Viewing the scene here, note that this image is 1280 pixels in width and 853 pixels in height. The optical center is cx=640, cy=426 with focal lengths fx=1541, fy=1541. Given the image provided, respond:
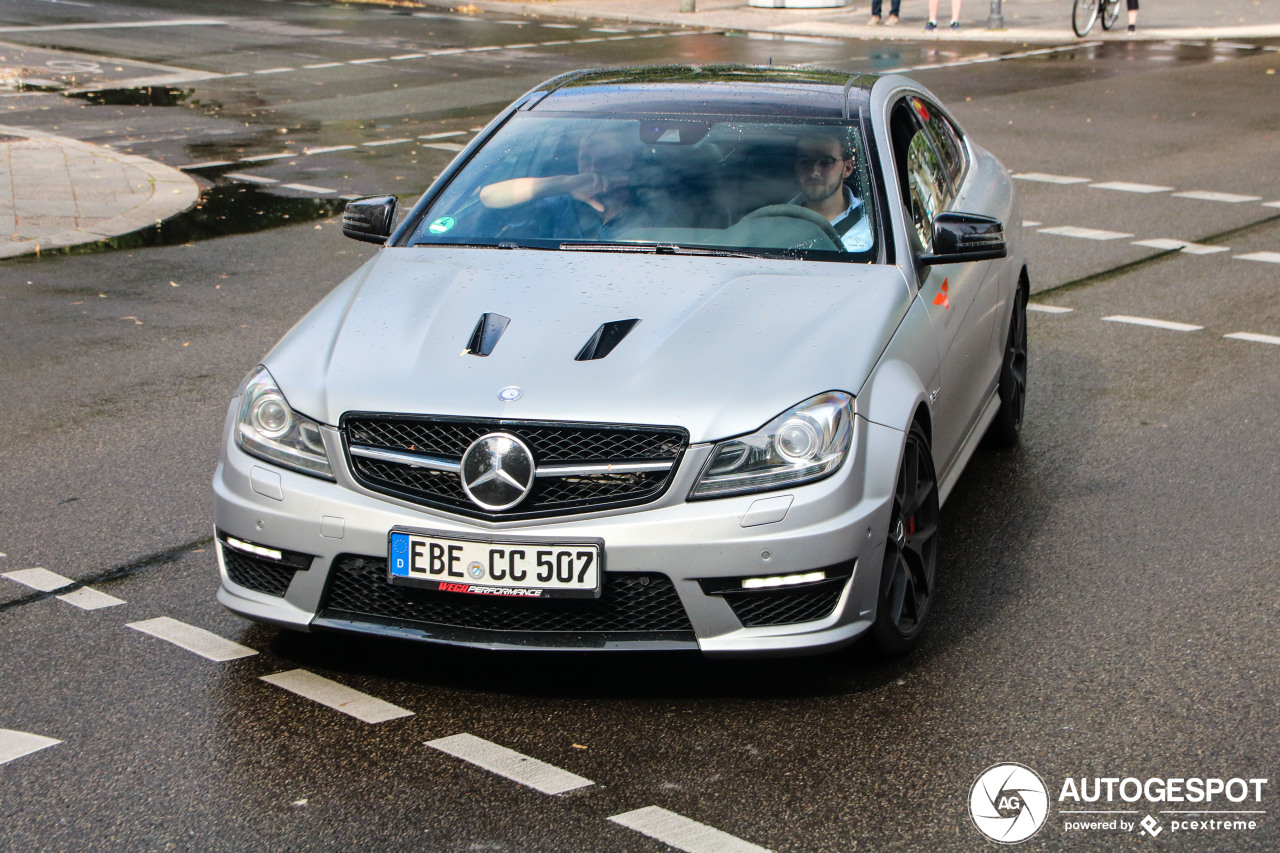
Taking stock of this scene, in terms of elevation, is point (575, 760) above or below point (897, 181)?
below

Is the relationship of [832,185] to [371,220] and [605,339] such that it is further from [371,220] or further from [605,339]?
[371,220]

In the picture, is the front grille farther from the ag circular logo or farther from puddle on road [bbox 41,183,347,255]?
puddle on road [bbox 41,183,347,255]

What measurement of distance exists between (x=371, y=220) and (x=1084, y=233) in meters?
7.02

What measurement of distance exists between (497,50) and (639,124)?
19.9 m

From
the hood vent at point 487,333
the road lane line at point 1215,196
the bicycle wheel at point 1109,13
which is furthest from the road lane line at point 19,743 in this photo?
the bicycle wheel at point 1109,13

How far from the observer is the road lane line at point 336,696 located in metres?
4.14

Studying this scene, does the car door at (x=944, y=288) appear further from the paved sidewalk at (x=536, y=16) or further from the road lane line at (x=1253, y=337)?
the paved sidewalk at (x=536, y=16)

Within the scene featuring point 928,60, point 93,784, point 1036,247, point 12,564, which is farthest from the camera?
point 928,60

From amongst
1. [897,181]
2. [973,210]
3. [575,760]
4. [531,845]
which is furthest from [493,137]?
[531,845]

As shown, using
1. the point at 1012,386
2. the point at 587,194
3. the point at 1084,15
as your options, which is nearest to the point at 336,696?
the point at 587,194

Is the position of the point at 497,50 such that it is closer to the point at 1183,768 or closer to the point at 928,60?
the point at 928,60

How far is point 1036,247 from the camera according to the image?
35.3ft

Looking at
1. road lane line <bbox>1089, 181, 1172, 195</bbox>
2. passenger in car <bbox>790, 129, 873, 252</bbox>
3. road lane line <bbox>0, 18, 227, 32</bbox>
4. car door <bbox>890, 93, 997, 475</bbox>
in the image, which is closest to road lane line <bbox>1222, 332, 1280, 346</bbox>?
car door <bbox>890, 93, 997, 475</bbox>

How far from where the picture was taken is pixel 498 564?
3896 mm
